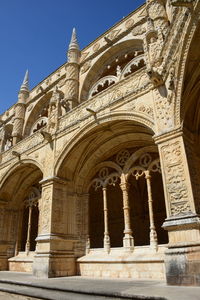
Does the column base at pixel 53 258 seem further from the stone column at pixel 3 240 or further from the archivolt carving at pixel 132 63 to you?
the archivolt carving at pixel 132 63

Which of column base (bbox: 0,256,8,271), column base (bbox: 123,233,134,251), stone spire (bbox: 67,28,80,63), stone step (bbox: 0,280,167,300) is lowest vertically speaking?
stone step (bbox: 0,280,167,300)

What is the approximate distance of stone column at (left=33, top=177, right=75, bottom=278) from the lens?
705 centimetres

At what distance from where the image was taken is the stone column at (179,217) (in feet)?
13.7

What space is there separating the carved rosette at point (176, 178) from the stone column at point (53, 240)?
3.97 m

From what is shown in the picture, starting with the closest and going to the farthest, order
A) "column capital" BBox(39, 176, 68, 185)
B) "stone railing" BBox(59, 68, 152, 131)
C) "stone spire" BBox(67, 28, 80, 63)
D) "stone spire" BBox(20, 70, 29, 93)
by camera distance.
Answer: "stone railing" BBox(59, 68, 152, 131)
"column capital" BBox(39, 176, 68, 185)
"stone spire" BBox(67, 28, 80, 63)
"stone spire" BBox(20, 70, 29, 93)

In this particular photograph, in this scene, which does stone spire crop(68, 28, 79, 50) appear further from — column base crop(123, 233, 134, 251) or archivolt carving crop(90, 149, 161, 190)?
column base crop(123, 233, 134, 251)

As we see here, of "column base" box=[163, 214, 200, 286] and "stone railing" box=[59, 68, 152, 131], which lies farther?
"stone railing" box=[59, 68, 152, 131]

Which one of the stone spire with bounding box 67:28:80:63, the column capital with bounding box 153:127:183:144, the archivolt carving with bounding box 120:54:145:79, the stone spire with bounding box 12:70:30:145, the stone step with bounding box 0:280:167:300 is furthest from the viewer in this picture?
the stone spire with bounding box 12:70:30:145

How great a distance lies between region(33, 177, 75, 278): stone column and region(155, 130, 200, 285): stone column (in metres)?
3.83

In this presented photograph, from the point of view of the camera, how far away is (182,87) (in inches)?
207

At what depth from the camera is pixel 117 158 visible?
27.0ft

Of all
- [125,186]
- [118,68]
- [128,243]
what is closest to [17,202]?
[125,186]

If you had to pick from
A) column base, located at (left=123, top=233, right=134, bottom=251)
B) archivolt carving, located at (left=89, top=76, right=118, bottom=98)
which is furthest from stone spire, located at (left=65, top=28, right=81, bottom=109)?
column base, located at (left=123, top=233, right=134, bottom=251)

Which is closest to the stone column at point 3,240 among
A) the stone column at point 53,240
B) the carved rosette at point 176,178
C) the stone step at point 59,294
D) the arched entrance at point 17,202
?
the arched entrance at point 17,202
